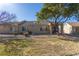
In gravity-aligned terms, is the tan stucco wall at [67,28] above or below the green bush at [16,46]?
above

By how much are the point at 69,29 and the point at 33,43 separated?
0.42m

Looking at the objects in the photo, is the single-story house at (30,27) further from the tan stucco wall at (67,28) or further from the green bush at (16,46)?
the green bush at (16,46)

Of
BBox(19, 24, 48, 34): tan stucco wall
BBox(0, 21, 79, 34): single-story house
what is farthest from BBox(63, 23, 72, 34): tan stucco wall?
BBox(19, 24, 48, 34): tan stucco wall

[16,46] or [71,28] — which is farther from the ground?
[71,28]

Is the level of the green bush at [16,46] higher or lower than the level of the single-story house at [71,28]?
lower

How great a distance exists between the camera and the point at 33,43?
47.0 feet

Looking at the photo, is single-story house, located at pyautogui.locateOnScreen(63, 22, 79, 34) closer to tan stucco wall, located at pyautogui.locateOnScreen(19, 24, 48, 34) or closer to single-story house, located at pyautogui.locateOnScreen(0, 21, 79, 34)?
single-story house, located at pyautogui.locateOnScreen(0, 21, 79, 34)

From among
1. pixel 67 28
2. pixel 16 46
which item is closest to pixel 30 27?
pixel 16 46

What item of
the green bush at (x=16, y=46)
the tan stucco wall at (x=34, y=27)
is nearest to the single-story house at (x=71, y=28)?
the tan stucco wall at (x=34, y=27)

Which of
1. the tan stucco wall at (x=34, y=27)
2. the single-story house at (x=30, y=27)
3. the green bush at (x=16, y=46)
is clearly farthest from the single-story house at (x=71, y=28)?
the green bush at (x=16, y=46)

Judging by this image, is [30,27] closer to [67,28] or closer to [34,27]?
[34,27]

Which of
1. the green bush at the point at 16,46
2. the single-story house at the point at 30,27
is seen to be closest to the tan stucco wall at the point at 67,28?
the single-story house at the point at 30,27

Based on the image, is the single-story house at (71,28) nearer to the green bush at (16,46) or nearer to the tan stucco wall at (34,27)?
the tan stucco wall at (34,27)

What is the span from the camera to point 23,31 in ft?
47.0
